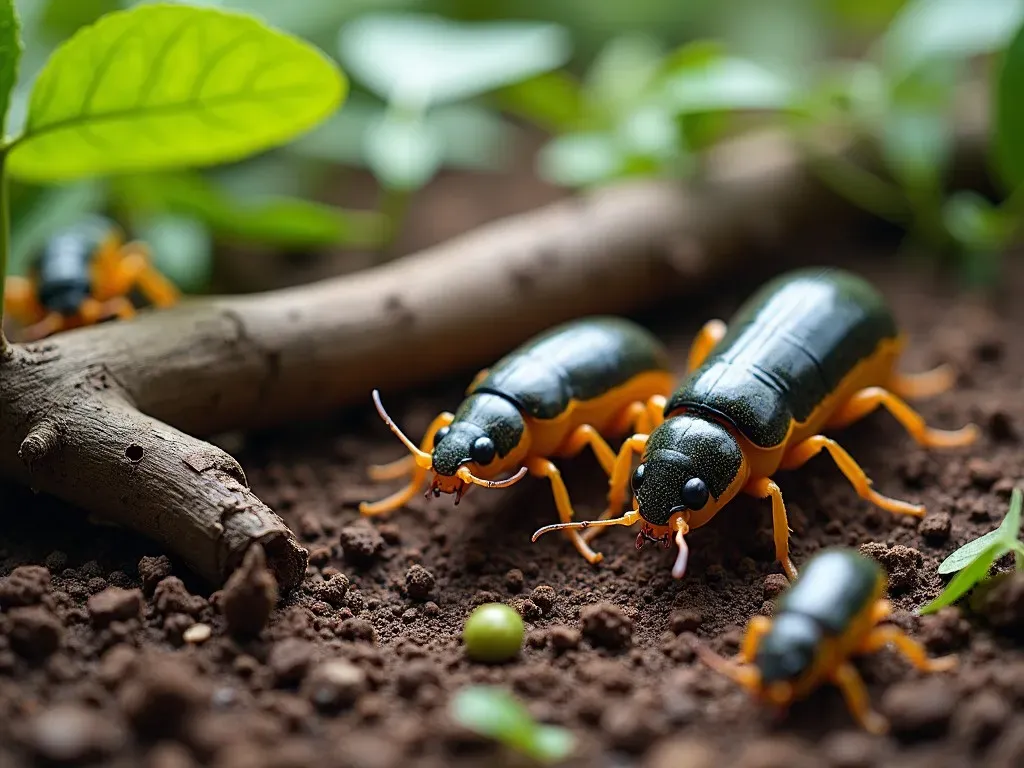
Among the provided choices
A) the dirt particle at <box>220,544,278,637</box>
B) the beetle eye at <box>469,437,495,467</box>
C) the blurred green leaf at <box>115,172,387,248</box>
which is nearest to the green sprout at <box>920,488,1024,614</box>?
the beetle eye at <box>469,437,495,467</box>

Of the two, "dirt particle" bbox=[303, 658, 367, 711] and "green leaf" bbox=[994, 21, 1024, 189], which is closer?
"dirt particle" bbox=[303, 658, 367, 711]

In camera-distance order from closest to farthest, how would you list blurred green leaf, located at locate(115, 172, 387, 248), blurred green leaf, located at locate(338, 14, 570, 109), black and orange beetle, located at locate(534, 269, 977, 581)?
black and orange beetle, located at locate(534, 269, 977, 581) < blurred green leaf, located at locate(115, 172, 387, 248) < blurred green leaf, located at locate(338, 14, 570, 109)

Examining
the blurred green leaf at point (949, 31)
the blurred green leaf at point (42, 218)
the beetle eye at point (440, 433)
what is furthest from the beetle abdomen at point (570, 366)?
the blurred green leaf at point (42, 218)

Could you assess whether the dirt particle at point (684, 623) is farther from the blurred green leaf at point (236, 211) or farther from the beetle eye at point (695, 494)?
the blurred green leaf at point (236, 211)

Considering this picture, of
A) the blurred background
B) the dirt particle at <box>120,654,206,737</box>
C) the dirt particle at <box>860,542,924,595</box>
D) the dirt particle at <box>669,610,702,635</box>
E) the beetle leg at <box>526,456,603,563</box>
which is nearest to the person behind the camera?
the dirt particle at <box>120,654,206,737</box>

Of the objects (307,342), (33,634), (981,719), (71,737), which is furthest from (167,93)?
(981,719)

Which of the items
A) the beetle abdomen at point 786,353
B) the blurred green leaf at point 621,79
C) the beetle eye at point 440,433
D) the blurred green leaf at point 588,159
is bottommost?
the beetle eye at point 440,433

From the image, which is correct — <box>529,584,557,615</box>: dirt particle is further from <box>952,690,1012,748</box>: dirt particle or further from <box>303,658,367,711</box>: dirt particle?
<box>952,690,1012,748</box>: dirt particle

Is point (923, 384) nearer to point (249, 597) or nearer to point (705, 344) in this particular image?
point (705, 344)
